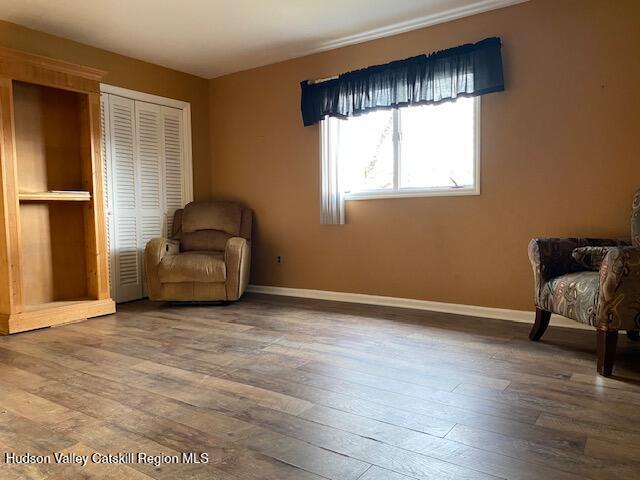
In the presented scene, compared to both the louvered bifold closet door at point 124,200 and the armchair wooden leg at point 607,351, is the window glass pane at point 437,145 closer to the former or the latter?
the armchair wooden leg at point 607,351

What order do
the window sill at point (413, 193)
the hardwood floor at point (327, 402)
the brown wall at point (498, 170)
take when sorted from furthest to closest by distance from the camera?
1. the window sill at point (413, 193)
2. the brown wall at point (498, 170)
3. the hardwood floor at point (327, 402)

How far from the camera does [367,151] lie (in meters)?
4.18

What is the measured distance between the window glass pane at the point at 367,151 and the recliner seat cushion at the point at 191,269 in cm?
139

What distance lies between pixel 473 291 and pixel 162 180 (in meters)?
3.31

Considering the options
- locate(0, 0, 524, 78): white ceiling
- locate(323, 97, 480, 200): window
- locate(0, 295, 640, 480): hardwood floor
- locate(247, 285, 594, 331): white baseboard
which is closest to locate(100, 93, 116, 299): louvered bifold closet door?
locate(0, 0, 524, 78): white ceiling

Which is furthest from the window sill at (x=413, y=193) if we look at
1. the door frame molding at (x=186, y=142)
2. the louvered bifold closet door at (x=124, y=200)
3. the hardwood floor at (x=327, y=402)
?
the louvered bifold closet door at (x=124, y=200)

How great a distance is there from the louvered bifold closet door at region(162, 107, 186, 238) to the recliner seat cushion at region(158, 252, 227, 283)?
2.88 ft

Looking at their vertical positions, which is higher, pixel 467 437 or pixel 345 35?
pixel 345 35

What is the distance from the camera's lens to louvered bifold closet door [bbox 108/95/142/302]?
4328mm

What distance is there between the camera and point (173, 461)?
155 centimetres

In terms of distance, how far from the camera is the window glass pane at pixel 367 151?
405 cm

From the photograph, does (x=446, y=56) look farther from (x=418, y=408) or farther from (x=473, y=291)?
(x=418, y=408)

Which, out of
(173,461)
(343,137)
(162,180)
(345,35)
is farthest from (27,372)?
(345,35)

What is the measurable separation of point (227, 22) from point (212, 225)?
190 centimetres
